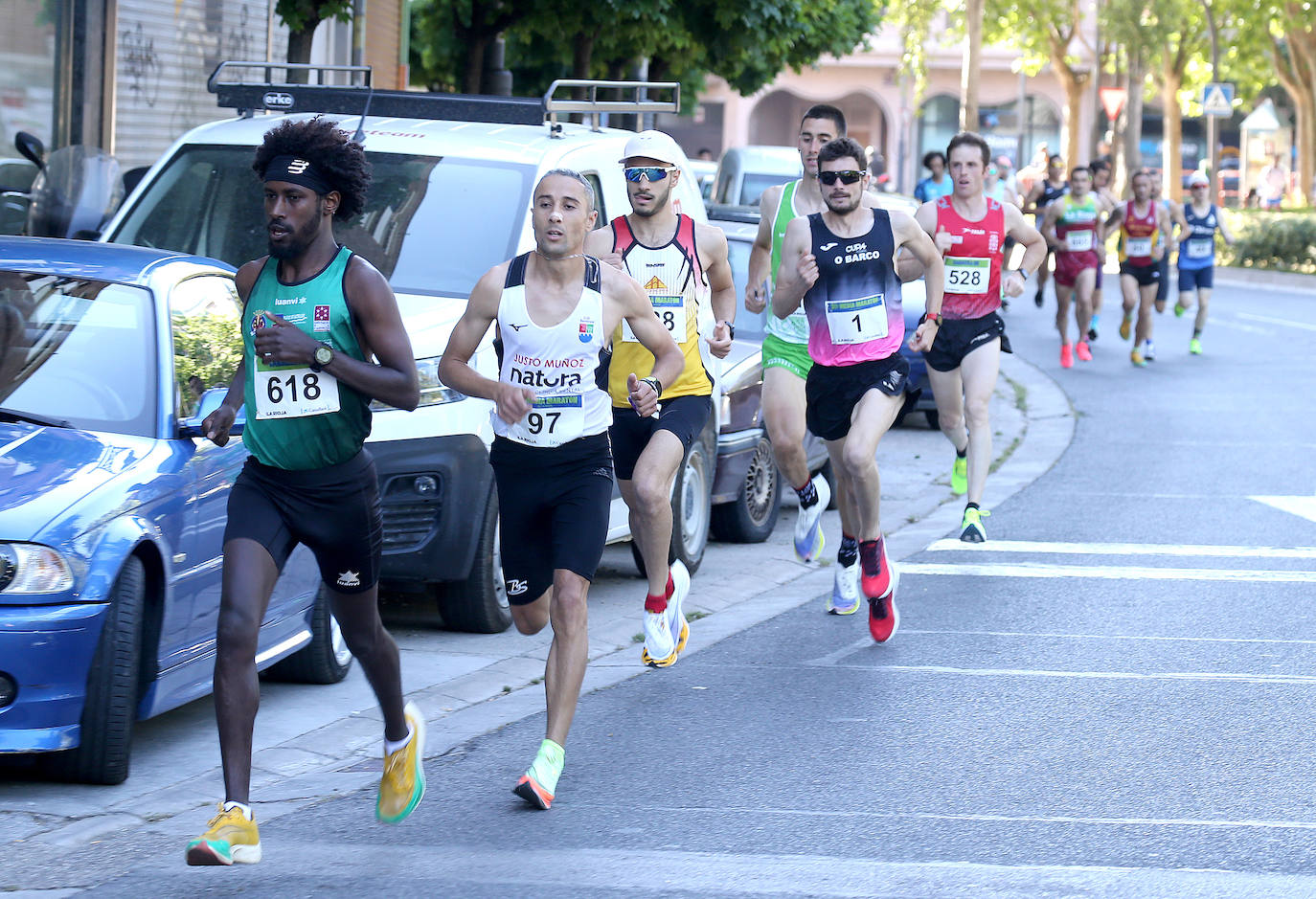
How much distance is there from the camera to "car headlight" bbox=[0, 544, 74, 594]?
18.3ft

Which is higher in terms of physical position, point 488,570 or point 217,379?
point 217,379

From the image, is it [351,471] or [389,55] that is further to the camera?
[389,55]

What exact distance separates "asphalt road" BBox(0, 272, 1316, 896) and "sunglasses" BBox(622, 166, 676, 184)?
1.89 m

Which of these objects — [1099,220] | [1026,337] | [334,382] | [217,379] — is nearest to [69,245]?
[217,379]

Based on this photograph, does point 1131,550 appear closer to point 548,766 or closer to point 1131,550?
point 1131,550

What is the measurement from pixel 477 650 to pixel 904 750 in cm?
222

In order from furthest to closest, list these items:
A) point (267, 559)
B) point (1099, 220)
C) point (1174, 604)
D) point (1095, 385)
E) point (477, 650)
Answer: point (1099, 220) → point (1095, 385) → point (1174, 604) → point (477, 650) → point (267, 559)

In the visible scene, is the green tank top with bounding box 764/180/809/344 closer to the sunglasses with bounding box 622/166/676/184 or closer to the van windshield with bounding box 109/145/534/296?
the van windshield with bounding box 109/145/534/296

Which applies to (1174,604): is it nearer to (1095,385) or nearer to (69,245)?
(69,245)

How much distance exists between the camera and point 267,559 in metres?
5.28

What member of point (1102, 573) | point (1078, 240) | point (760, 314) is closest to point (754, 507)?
point (760, 314)

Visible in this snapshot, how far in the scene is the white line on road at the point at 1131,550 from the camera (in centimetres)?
1065

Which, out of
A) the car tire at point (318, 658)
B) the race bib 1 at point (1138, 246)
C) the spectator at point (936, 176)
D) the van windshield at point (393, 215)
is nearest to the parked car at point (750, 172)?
the spectator at point (936, 176)

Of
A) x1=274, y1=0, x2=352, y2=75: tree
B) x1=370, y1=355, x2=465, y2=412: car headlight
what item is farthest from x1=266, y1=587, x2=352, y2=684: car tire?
x1=274, y1=0, x2=352, y2=75: tree
